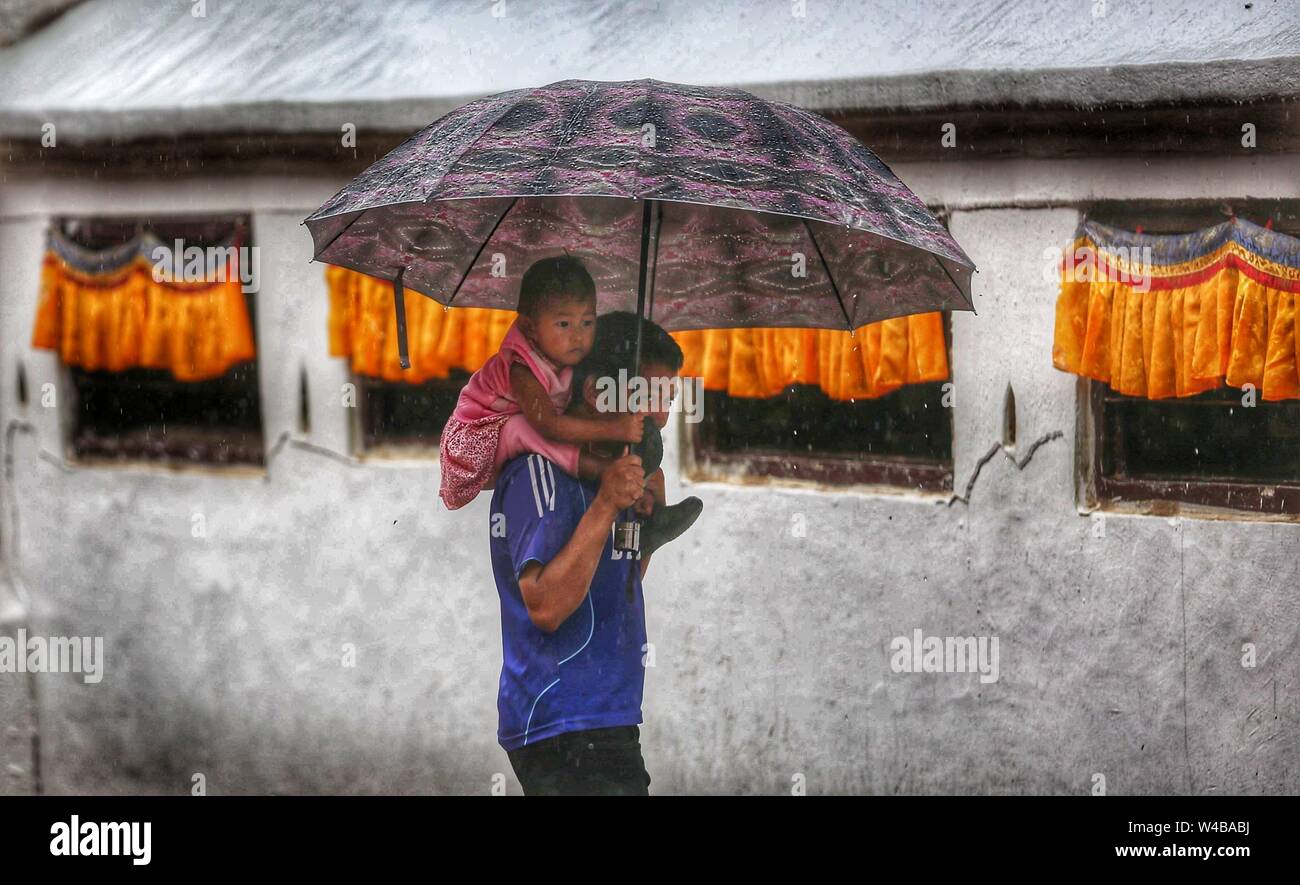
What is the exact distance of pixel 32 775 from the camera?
6.94 meters

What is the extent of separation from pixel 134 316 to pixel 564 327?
12.1 ft

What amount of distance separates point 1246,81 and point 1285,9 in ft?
1.40

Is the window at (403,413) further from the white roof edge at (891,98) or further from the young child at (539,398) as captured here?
the young child at (539,398)

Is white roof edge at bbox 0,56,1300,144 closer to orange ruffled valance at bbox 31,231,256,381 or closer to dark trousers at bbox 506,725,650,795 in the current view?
orange ruffled valance at bbox 31,231,256,381

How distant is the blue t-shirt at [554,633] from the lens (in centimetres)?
347

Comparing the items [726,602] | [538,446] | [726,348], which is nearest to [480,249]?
[538,446]

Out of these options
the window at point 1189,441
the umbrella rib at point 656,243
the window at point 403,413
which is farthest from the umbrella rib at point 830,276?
the window at point 403,413

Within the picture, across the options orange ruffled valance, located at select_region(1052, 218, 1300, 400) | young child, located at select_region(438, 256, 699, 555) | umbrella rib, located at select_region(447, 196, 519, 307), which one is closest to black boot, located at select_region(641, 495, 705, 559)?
young child, located at select_region(438, 256, 699, 555)

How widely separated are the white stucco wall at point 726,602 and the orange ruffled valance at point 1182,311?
0.16 metres

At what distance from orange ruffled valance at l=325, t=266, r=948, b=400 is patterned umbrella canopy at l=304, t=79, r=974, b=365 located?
1.14 m

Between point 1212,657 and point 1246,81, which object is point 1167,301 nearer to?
point 1246,81

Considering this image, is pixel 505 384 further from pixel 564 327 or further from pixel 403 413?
pixel 403 413

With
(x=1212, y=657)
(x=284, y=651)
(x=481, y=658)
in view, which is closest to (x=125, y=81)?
(x=284, y=651)

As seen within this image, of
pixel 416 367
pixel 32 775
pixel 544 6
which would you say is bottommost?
pixel 32 775
